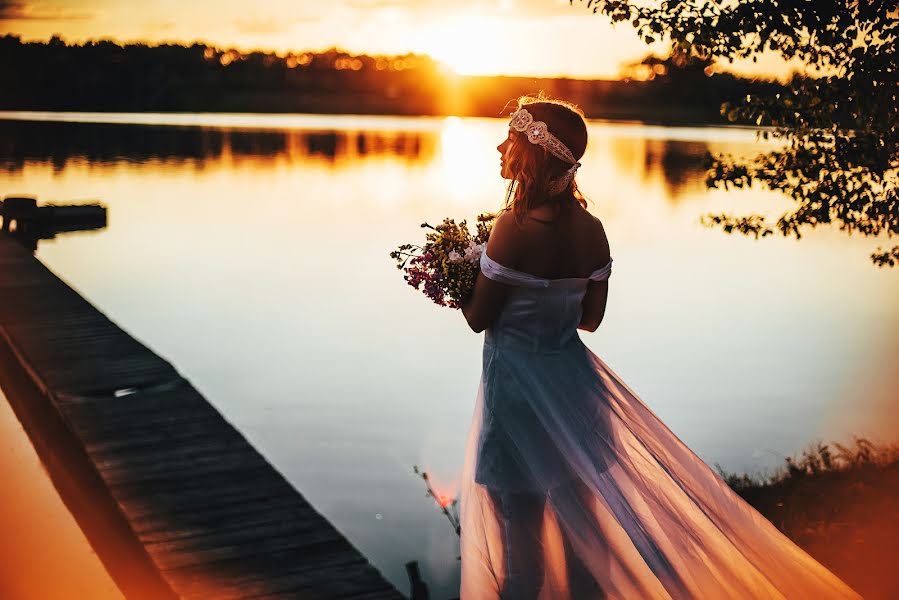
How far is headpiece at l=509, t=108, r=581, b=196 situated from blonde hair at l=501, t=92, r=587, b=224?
0.05 ft

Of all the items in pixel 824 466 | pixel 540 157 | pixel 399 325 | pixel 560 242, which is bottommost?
pixel 399 325

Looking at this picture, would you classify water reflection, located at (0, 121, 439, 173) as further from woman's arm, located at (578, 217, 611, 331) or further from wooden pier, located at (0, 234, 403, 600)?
woman's arm, located at (578, 217, 611, 331)

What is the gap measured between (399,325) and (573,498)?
1159cm

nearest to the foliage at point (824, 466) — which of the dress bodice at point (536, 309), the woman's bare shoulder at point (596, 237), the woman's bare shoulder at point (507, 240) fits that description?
the dress bodice at point (536, 309)

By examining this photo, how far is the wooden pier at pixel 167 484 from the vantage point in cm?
489

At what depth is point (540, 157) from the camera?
3.54 meters

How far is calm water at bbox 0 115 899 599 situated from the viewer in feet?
30.8

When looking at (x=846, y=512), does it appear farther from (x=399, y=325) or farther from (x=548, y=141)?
(x=399, y=325)

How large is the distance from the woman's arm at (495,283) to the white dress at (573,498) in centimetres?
4

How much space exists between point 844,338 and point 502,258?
1377cm

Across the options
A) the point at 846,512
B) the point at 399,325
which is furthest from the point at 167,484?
the point at 399,325

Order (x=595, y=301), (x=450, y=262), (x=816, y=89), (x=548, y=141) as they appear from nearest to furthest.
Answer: (x=548, y=141), (x=450, y=262), (x=595, y=301), (x=816, y=89)

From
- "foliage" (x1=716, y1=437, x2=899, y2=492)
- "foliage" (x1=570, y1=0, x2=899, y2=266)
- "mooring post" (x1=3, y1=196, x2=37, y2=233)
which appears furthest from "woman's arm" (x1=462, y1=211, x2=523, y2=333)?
"mooring post" (x1=3, y1=196, x2=37, y2=233)

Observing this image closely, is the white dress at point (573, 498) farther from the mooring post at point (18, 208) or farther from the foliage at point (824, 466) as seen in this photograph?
the mooring post at point (18, 208)
